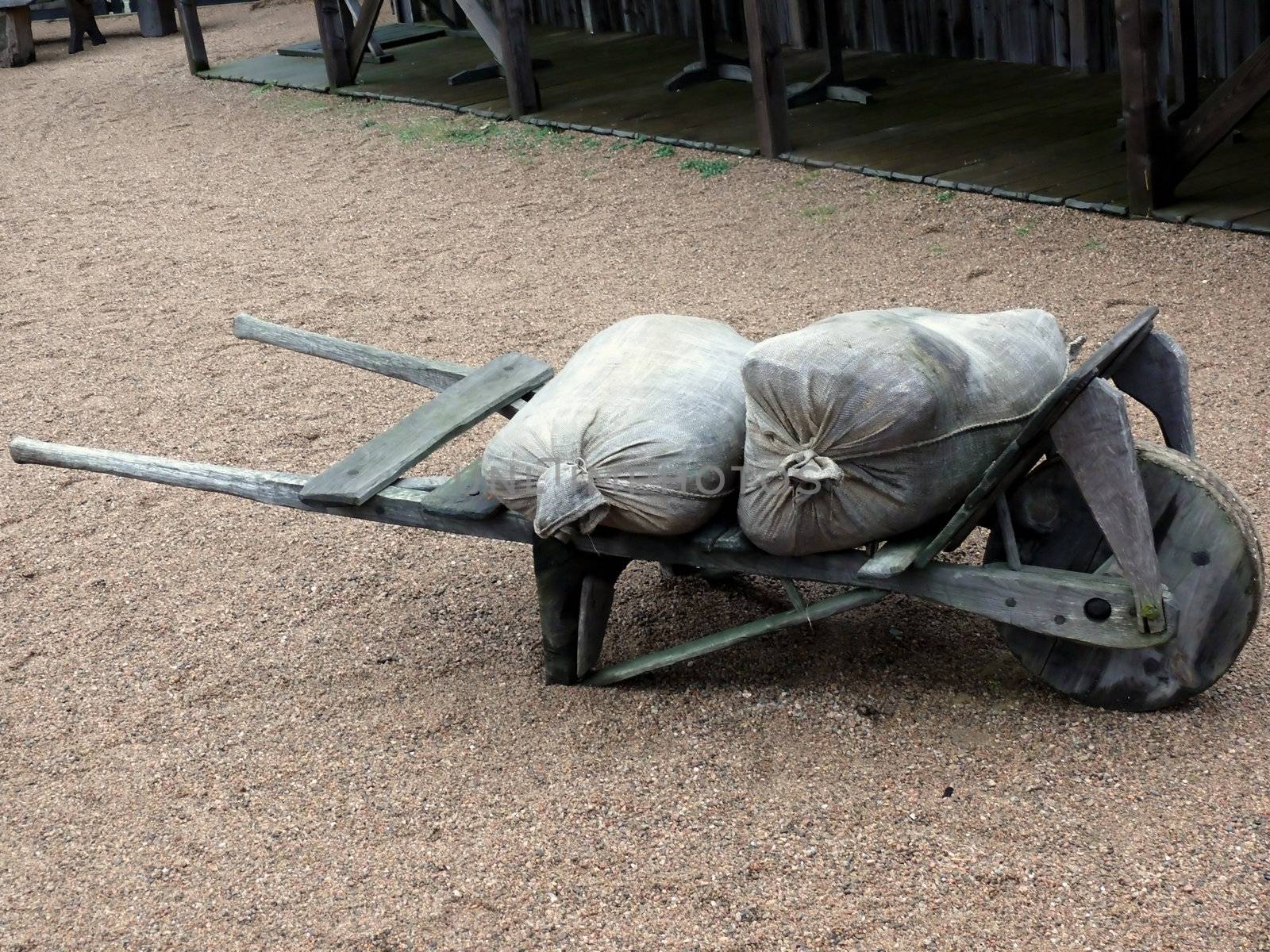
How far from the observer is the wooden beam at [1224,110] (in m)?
5.46

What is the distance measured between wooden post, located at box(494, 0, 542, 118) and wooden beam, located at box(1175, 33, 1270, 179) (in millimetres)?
4515

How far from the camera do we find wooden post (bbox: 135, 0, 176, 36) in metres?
14.8

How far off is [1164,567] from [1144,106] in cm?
370

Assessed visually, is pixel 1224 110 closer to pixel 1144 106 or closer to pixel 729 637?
pixel 1144 106

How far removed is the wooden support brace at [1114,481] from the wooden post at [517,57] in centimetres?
706

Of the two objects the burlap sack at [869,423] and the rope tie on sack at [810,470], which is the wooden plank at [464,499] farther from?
the rope tie on sack at [810,470]

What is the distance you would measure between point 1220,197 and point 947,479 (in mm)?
4073

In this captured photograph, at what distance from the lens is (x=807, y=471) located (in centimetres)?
258

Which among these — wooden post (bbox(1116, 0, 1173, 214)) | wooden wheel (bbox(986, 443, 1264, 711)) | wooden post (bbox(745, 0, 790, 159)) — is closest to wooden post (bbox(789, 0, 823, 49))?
wooden post (bbox(745, 0, 790, 159))

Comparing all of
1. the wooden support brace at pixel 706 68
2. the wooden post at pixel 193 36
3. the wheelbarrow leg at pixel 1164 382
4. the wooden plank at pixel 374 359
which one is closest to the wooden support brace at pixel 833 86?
the wooden support brace at pixel 706 68

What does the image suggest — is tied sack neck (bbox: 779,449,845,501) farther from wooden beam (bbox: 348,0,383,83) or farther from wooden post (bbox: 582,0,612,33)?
wooden post (bbox: 582,0,612,33)

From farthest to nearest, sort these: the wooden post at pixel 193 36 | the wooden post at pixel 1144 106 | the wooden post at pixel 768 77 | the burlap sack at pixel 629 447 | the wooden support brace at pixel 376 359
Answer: the wooden post at pixel 193 36 < the wooden post at pixel 768 77 < the wooden post at pixel 1144 106 < the wooden support brace at pixel 376 359 < the burlap sack at pixel 629 447

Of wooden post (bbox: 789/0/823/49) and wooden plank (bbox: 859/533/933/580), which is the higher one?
wooden post (bbox: 789/0/823/49)

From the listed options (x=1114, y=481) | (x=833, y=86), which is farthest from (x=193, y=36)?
(x=1114, y=481)
